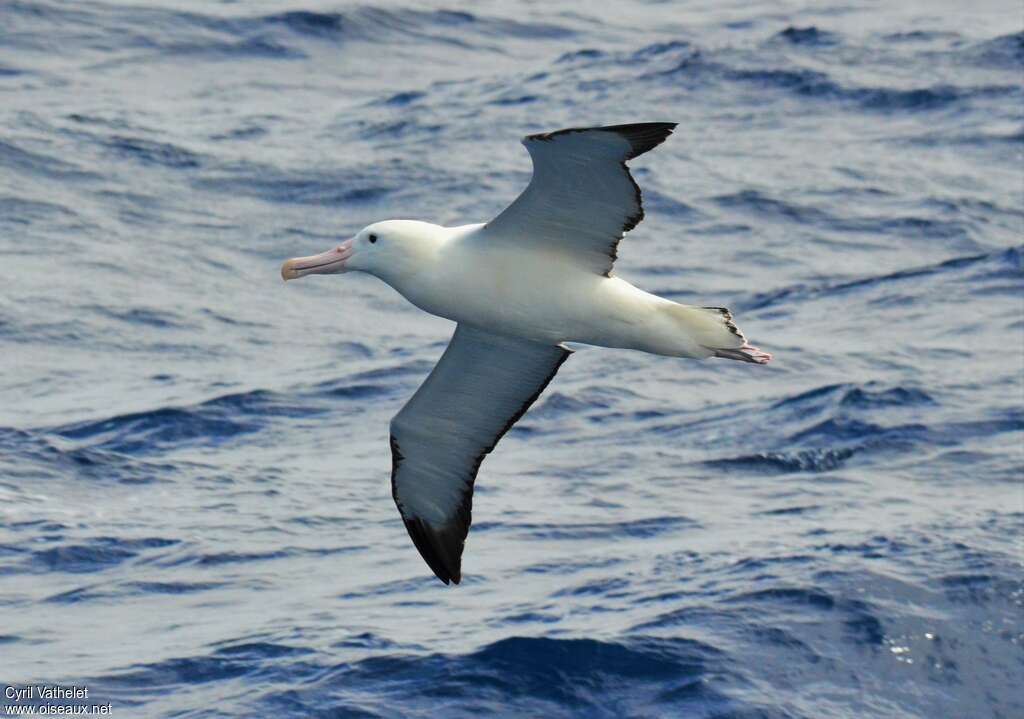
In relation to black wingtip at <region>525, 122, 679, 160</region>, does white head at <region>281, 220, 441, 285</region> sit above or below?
below

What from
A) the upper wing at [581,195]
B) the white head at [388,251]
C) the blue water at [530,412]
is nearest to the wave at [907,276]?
the blue water at [530,412]

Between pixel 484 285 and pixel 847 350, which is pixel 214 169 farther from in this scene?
pixel 484 285

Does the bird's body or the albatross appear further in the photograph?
the bird's body

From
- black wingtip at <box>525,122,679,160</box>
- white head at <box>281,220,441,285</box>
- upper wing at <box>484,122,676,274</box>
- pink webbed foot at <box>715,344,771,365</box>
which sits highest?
black wingtip at <box>525,122,679,160</box>

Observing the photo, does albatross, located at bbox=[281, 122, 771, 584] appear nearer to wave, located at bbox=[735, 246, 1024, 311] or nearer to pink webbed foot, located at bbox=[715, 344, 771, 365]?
pink webbed foot, located at bbox=[715, 344, 771, 365]

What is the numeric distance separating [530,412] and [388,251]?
7894 mm

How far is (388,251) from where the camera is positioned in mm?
9578

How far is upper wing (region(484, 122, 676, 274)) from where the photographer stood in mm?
8633

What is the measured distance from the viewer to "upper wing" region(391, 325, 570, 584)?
10.7 metres

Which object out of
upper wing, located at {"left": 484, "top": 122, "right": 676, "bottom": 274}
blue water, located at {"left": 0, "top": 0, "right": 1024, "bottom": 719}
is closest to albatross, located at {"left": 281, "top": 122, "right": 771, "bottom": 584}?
upper wing, located at {"left": 484, "top": 122, "right": 676, "bottom": 274}

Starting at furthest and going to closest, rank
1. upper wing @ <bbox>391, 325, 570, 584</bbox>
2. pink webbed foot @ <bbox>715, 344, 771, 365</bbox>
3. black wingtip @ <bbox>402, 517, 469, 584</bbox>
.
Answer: black wingtip @ <bbox>402, 517, 469, 584</bbox>
upper wing @ <bbox>391, 325, 570, 584</bbox>
pink webbed foot @ <bbox>715, 344, 771, 365</bbox>

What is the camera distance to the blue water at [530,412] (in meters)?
12.8

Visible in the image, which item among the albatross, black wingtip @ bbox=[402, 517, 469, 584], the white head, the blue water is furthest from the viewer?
the blue water

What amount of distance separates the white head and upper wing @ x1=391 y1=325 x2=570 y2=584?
3.04 ft
